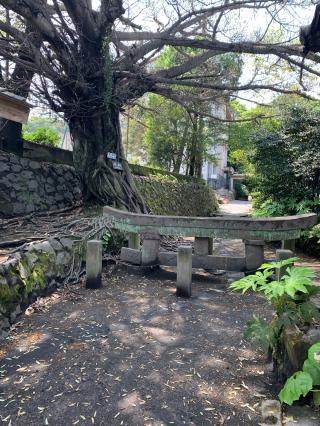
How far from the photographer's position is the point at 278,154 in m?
10.3

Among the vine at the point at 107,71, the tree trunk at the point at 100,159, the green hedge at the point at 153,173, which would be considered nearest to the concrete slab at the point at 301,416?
the tree trunk at the point at 100,159

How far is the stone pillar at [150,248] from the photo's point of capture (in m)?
6.00

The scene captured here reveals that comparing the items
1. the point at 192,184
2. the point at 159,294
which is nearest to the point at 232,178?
the point at 192,184

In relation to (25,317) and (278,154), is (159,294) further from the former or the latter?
(278,154)

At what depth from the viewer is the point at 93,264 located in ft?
18.1

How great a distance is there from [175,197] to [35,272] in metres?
10.6

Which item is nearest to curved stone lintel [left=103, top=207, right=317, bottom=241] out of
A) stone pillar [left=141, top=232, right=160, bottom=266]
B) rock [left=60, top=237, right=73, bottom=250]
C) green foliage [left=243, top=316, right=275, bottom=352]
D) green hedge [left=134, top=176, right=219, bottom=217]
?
stone pillar [left=141, top=232, right=160, bottom=266]

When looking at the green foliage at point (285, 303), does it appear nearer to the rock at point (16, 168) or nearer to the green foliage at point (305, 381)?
the green foliage at point (305, 381)

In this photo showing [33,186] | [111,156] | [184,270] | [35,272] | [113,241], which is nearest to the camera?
[35,272]

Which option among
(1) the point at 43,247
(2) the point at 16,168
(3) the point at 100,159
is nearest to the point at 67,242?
(1) the point at 43,247

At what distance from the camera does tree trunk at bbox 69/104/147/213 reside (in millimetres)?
8391

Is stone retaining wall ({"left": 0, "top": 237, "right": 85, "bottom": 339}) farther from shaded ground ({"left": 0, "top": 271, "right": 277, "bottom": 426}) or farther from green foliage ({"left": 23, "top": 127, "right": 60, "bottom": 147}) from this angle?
green foliage ({"left": 23, "top": 127, "right": 60, "bottom": 147})

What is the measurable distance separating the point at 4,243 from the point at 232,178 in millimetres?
38495

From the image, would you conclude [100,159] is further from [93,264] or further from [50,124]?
[93,264]
